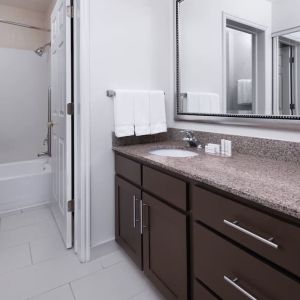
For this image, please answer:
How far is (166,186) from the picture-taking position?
1.21 meters

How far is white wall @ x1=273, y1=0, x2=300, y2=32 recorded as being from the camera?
1.18 m

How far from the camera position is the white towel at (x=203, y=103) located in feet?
5.46

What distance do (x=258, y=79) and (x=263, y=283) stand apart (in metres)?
1.05

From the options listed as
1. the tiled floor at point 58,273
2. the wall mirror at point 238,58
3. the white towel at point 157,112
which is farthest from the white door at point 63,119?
the wall mirror at point 238,58

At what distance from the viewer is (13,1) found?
2.98 m

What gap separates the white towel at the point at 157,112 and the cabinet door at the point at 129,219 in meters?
0.51

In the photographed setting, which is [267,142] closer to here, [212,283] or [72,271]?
[212,283]

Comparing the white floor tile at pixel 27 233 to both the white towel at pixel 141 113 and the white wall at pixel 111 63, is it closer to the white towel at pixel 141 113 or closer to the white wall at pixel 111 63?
the white wall at pixel 111 63

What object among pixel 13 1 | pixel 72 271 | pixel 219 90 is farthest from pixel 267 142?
pixel 13 1

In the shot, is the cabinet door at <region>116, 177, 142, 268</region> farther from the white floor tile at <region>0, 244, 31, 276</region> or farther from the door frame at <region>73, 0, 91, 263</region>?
the white floor tile at <region>0, 244, 31, 276</region>

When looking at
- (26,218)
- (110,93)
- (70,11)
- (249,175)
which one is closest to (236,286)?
(249,175)

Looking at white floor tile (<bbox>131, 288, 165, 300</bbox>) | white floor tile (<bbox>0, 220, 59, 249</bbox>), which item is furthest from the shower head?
white floor tile (<bbox>131, 288, 165, 300</bbox>)

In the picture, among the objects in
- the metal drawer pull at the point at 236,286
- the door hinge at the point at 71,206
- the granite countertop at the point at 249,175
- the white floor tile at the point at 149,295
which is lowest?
the white floor tile at the point at 149,295

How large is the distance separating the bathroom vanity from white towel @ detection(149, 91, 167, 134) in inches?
17.4
